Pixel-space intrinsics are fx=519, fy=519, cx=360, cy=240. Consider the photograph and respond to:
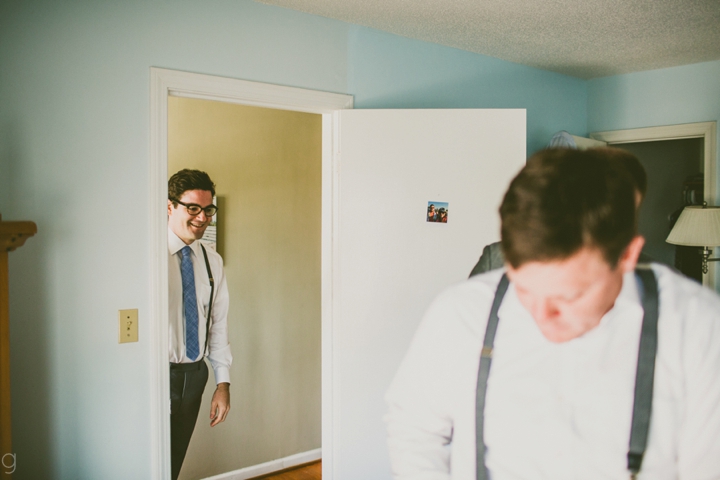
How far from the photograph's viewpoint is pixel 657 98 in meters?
3.44

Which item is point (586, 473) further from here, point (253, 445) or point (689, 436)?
point (253, 445)

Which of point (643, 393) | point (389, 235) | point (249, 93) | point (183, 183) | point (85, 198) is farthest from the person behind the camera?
point (183, 183)

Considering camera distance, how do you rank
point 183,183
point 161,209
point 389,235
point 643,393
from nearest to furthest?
point 643,393
point 161,209
point 389,235
point 183,183

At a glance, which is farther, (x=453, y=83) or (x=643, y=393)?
(x=453, y=83)

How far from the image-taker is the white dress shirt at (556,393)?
827 millimetres

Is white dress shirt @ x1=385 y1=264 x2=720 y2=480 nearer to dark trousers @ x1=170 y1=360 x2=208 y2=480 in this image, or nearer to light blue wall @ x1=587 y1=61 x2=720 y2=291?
dark trousers @ x1=170 y1=360 x2=208 y2=480

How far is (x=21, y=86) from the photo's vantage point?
5.69 feet

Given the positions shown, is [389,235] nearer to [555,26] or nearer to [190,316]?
[190,316]

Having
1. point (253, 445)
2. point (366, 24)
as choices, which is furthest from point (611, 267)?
point (253, 445)

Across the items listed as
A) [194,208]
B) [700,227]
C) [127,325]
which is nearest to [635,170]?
[127,325]

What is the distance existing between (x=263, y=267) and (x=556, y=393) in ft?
8.76

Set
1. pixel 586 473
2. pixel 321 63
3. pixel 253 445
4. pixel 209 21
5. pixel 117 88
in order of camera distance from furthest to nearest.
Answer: pixel 253 445, pixel 321 63, pixel 209 21, pixel 117 88, pixel 586 473

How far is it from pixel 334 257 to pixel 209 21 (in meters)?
1.13

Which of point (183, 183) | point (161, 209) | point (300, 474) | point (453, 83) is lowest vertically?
point (300, 474)
